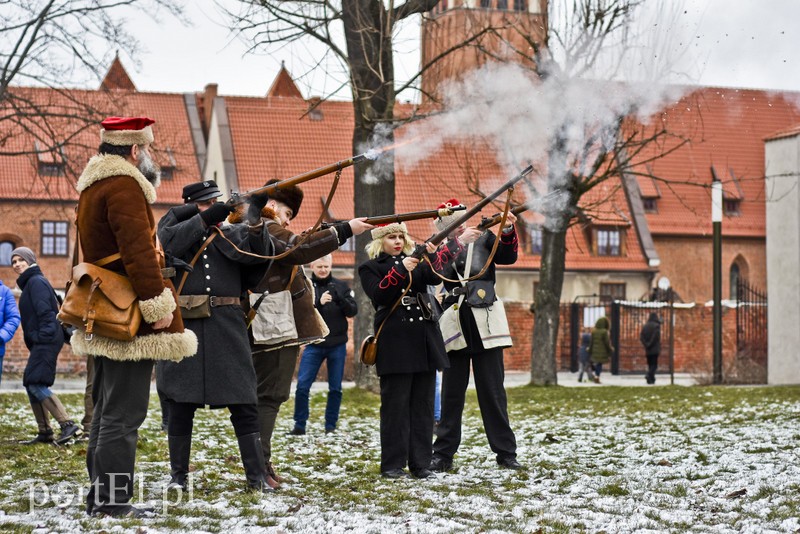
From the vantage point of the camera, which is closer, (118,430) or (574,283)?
(118,430)

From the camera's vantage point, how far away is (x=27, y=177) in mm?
43812

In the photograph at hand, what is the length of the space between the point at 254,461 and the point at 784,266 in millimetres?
19247

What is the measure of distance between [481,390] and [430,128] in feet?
14.2

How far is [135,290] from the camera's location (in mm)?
6379

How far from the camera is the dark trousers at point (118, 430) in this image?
640 cm

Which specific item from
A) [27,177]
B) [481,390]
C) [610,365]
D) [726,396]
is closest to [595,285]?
[610,365]

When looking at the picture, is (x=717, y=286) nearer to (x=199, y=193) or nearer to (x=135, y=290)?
(x=199, y=193)

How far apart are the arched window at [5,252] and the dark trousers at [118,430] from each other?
4148cm

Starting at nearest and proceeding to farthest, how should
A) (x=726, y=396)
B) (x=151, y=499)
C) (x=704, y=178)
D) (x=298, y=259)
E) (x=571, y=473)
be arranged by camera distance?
(x=151, y=499), (x=298, y=259), (x=571, y=473), (x=726, y=396), (x=704, y=178)

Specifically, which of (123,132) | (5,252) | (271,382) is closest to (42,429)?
(271,382)

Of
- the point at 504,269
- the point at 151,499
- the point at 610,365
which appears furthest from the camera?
the point at 504,269

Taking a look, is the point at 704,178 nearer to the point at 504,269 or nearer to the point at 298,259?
the point at 504,269

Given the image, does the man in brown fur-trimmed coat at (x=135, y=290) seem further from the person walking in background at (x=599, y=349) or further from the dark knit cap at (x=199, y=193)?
the person walking in background at (x=599, y=349)

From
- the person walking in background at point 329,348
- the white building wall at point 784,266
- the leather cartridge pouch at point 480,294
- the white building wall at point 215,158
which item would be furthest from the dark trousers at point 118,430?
the white building wall at point 215,158
